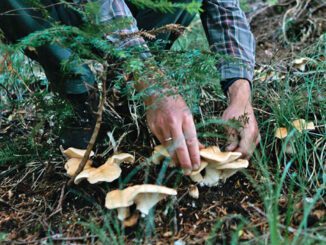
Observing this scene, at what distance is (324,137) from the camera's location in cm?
227

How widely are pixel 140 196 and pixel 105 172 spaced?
0.62 feet

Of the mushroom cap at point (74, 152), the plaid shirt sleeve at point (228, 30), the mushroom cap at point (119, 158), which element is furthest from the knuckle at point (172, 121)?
the plaid shirt sleeve at point (228, 30)

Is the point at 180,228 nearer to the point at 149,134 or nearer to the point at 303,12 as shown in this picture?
the point at 149,134

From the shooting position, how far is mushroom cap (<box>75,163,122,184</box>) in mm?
1898

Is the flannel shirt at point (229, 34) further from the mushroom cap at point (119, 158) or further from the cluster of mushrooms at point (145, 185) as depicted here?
the mushroom cap at point (119, 158)

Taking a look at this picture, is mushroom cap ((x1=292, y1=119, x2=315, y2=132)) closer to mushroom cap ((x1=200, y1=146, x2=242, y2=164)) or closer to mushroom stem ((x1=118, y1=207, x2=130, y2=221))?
mushroom cap ((x1=200, y1=146, x2=242, y2=164))

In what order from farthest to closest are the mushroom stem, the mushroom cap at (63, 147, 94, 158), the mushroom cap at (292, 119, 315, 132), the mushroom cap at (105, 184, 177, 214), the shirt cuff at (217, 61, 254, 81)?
the shirt cuff at (217, 61, 254, 81), the mushroom cap at (292, 119, 315, 132), the mushroom cap at (63, 147, 94, 158), the mushroom stem, the mushroom cap at (105, 184, 177, 214)

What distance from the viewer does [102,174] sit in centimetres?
191

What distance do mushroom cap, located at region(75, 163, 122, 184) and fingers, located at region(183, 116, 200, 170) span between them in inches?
12.0

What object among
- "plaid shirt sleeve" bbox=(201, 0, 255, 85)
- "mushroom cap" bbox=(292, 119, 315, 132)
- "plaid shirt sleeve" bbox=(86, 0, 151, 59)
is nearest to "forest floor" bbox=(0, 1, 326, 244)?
"mushroom cap" bbox=(292, 119, 315, 132)

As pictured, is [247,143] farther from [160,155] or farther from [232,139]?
[160,155]

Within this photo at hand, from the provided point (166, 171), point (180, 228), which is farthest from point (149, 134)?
point (180, 228)

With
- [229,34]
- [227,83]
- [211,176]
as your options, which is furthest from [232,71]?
[211,176]

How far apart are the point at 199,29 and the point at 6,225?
10.1 ft
